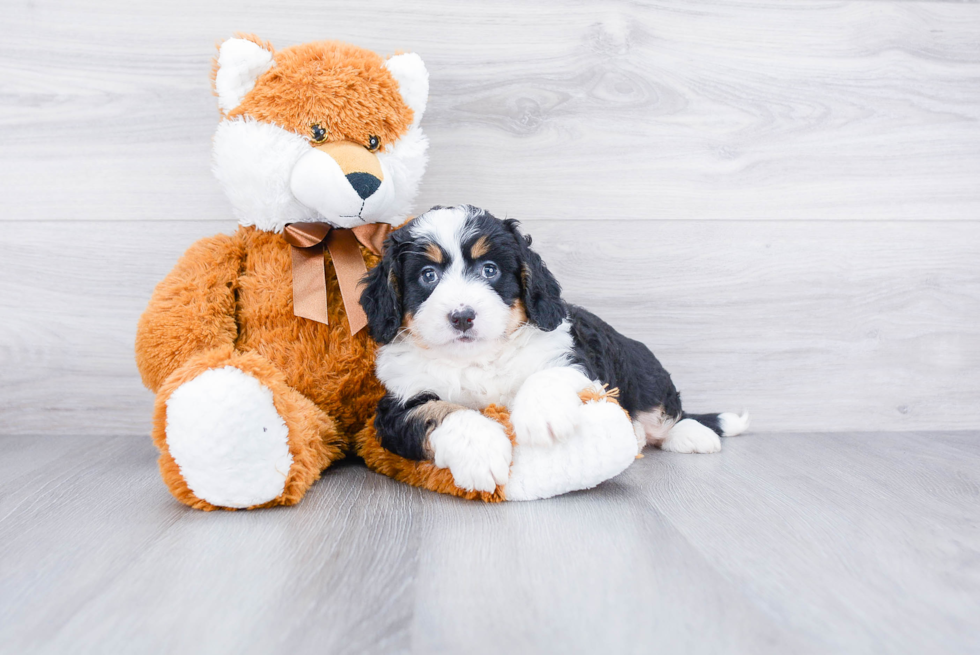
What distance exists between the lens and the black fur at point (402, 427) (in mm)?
1428

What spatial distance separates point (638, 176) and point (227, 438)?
146 centimetres

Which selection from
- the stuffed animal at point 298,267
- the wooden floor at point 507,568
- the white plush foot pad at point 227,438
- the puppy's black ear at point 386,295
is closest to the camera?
the wooden floor at point 507,568

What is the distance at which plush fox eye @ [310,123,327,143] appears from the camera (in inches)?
63.2

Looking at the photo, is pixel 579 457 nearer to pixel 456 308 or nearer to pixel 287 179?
pixel 456 308

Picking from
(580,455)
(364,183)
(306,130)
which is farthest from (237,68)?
(580,455)

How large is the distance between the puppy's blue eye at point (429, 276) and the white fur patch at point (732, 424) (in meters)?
1.09

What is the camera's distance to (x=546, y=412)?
53.3 inches

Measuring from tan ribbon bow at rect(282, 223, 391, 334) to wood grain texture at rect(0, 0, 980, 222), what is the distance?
0.46 meters

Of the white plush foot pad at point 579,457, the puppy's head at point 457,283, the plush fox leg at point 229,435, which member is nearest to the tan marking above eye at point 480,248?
the puppy's head at point 457,283

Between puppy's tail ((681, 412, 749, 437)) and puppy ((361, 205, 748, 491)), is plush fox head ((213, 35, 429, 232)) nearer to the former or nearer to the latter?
puppy ((361, 205, 748, 491))

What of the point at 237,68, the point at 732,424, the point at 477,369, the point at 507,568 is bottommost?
the point at 732,424

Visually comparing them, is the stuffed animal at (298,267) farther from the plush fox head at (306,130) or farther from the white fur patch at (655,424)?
the white fur patch at (655,424)

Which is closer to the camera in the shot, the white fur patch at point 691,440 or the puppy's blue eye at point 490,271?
the puppy's blue eye at point 490,271

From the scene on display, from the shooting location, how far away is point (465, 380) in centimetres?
155
